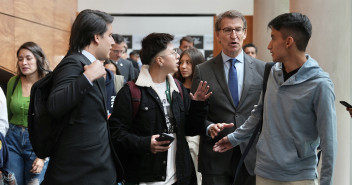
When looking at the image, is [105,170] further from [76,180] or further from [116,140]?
[116,140]

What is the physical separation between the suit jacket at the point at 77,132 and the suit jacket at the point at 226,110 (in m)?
1.04

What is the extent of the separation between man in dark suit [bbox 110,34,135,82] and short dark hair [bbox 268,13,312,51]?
425 centimetres

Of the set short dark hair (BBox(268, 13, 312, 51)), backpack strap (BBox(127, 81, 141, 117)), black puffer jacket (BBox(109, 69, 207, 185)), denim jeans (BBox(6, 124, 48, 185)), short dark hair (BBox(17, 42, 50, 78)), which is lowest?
denim jeans (BBox(6, 124, 48, 185))

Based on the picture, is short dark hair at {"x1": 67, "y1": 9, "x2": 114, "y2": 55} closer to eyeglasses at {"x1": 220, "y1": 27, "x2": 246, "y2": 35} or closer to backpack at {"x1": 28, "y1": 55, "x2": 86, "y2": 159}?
backpack at {"x1": 28, "y1": 55, "x2": 86, "y2": 159}

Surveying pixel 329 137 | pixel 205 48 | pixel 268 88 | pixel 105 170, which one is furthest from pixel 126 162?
pixel 205 48

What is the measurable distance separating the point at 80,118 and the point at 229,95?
1.34m

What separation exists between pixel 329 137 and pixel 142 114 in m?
1.16

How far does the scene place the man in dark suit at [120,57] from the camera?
6.89 metres

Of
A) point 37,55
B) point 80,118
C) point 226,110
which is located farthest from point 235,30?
point 37,55

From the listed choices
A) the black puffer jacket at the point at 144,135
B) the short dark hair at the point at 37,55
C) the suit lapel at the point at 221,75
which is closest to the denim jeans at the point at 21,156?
the short dark hair at the point at 37,55

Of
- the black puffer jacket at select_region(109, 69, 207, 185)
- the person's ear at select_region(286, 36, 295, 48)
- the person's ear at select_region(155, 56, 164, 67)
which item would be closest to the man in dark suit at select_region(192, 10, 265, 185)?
the black puffer jacket at select_region(109, 69, 207, 185)

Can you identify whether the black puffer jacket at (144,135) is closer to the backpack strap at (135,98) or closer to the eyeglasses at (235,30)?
the backpack strap at (135,98)

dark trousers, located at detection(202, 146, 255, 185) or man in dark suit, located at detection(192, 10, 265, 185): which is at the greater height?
man in dark suit, located at detection(192, 10, 265, 185)

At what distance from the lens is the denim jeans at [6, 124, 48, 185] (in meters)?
4.27
